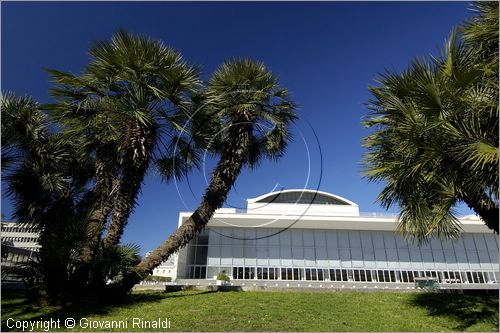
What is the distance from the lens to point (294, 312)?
353 inches

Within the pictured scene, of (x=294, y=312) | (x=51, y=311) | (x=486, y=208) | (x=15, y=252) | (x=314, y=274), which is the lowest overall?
(x=294, y=312)

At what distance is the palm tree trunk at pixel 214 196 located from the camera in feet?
35.5

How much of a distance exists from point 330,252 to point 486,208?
34.6 m

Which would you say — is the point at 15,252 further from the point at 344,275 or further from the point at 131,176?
the point at 344,275

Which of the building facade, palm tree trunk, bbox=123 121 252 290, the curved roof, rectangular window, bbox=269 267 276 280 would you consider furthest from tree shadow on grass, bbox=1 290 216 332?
the curved roof

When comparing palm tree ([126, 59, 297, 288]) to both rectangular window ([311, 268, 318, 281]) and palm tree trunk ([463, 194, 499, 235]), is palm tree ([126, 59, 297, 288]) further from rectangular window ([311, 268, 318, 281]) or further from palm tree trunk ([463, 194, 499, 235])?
rectangular window ([311, 268, 318, 281])

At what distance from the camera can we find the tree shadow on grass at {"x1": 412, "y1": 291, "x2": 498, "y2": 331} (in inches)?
326

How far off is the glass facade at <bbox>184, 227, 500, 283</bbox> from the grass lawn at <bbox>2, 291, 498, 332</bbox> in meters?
28.2

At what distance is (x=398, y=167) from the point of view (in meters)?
7.25

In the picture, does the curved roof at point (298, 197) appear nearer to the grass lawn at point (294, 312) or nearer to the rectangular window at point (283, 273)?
the rectangular window at point (283, 273)

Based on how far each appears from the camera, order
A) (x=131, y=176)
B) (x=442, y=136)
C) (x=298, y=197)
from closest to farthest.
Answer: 1. (x=442, y=136)
2. (x=131, y=176)
3. (x=298, y=197)

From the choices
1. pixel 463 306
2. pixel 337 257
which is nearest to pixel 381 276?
pixel 337 257

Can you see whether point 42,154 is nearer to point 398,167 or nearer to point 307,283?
point 398,167

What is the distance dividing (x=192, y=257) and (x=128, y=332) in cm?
3546
